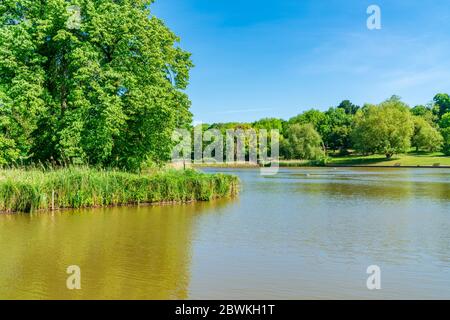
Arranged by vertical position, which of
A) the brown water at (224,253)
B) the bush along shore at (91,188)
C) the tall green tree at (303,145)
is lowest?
the brown water at (224,253)

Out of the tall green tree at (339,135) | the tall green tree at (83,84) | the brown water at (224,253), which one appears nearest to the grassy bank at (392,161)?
the tall green tree at (339,135)

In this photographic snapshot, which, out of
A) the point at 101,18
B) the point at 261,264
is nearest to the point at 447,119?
the point at 101,18

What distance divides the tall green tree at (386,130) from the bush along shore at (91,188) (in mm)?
74042

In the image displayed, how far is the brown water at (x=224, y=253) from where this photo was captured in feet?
31.0

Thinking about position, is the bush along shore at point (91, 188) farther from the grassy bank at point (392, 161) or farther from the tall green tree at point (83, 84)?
the grassy bank at point (392, 161)

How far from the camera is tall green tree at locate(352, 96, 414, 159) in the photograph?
92.2m

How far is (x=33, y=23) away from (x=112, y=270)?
20470 mm

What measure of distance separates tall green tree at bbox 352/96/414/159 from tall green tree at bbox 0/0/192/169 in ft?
241

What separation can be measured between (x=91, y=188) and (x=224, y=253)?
10.9m

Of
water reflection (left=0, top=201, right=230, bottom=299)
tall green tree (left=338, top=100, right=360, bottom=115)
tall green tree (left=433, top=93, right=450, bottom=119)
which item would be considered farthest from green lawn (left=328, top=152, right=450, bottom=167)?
water reflection (left=0, top=201, right=230, bottom=299)

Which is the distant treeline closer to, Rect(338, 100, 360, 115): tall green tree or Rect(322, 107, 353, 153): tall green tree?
Rect(322, 107, 353, 153): tall green tree

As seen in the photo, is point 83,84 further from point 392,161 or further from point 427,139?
point 427,139

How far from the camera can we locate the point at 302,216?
806 inches

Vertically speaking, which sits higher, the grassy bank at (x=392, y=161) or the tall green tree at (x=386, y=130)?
the tall green tree at (x=386, y=130)
